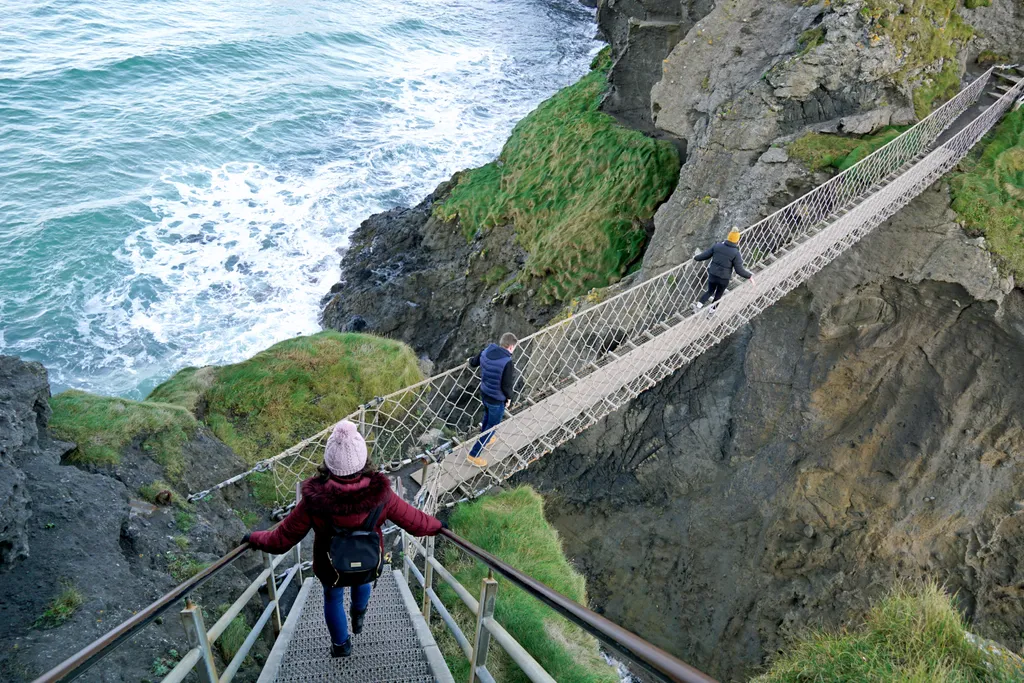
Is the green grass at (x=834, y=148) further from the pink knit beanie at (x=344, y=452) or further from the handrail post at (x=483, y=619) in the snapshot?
the handrail post at (x=483, y=619)

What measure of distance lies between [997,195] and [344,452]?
958cm

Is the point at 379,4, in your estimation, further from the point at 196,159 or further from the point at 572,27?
the point at 196,159

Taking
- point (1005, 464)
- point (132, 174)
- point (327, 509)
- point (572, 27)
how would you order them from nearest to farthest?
point (327, 509), point (1005, 464), point (132, 174), point (572, 27)

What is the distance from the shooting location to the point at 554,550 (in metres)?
6.08

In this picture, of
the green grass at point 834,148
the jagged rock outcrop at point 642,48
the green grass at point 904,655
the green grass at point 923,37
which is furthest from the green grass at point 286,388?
the green grass at point 923,37

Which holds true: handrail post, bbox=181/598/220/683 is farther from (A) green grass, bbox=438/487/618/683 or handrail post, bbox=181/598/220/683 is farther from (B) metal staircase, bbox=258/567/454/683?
(A) green grass, bbox=438/487/618/683

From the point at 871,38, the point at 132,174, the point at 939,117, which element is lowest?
the point at 132,174

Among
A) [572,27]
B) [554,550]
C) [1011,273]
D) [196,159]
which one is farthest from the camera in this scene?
[572,27]

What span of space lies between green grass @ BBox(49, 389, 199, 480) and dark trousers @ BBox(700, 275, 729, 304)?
6108 millimetres

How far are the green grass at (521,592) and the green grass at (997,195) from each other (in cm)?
703

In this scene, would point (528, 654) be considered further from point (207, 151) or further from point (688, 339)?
point (207, 151)

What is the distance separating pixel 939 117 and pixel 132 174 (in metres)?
20.1

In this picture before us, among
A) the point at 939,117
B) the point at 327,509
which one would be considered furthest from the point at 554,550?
the point at 939,117

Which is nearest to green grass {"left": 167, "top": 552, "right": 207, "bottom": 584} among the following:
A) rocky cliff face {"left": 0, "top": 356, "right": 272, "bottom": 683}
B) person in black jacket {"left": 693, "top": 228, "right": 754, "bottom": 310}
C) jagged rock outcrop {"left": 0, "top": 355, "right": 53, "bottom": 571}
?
rocky cliff face {"left": 0, "top": 356, "right": 272, "bottom": 683}
